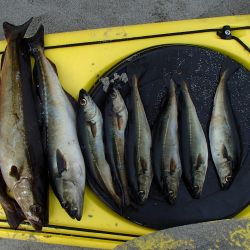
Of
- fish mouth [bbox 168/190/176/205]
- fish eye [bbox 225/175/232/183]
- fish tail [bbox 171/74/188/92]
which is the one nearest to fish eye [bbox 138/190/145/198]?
fish mouth [bbox 168/190/176/205]

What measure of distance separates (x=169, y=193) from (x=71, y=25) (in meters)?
0.98

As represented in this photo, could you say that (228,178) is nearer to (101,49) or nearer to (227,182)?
(227,182)

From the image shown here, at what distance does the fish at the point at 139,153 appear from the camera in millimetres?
1658

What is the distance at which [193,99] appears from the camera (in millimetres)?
1745

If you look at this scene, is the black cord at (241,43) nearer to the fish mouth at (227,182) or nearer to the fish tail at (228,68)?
the fish tail at (228,68)

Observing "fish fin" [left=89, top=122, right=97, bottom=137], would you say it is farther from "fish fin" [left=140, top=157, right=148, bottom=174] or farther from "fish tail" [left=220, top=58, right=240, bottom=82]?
"fish tail" [left=220, top=58, right=240, bottom=82]

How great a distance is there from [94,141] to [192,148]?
1.26ft

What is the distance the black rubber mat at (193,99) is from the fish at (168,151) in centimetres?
4

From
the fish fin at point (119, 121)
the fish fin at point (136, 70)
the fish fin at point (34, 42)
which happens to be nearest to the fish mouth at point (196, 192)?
the fish fin at point (119, 121)

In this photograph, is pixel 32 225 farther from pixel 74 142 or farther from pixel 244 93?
pixel 244 93

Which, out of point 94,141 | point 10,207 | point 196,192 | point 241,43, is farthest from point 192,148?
point 10,207

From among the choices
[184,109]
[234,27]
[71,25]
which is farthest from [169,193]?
[71,25]

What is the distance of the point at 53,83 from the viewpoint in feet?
5.51

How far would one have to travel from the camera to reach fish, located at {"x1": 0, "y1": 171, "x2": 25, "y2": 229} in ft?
5.44
